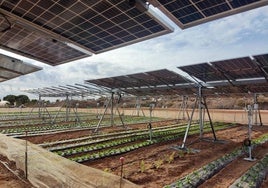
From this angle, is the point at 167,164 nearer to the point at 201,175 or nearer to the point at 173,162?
the point at 173,162

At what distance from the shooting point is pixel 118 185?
464 cm

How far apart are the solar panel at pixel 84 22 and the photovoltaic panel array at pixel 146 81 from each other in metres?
6.57

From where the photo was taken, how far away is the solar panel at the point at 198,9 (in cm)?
696

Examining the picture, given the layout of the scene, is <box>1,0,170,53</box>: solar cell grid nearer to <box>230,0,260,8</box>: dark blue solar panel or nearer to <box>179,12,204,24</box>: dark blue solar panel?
<box>179,12,204,24</box>: dark blue solar panel

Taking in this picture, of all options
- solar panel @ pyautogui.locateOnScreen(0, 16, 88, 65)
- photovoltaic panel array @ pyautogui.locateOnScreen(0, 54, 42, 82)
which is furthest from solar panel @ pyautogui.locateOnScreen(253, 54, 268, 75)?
photovoltaic panel array @ pyautogui.locateOnScreen(0, 54, 42, 82)

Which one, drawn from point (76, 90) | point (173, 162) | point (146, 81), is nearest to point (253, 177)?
point (173, 162)

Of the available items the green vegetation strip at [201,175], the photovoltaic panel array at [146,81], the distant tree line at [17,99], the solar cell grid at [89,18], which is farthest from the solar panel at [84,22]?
the distant tree line at [17,99]

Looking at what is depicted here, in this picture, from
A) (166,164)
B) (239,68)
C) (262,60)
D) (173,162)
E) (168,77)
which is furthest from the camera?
(168,77)

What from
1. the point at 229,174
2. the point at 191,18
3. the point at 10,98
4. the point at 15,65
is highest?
the point at 10,98

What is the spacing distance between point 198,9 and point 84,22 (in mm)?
3886

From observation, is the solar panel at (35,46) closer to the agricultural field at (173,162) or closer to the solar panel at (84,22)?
the solar panel at (84,22)

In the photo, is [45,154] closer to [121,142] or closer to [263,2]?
[121,142]

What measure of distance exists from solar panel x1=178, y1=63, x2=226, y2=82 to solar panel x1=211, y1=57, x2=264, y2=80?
0.38m

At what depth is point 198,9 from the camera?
298 inches
